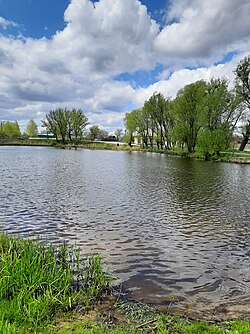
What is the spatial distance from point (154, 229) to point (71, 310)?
254 inches

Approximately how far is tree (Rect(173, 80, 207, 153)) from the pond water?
121 feet

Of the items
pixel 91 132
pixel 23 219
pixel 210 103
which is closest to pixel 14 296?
pixel 23 219

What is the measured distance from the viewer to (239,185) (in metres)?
23.2

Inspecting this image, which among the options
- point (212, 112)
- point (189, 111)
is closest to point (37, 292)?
point (212, 112)

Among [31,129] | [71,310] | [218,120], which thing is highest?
[31,129]

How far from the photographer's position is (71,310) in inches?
205

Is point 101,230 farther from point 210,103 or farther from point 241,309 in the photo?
point 210,103

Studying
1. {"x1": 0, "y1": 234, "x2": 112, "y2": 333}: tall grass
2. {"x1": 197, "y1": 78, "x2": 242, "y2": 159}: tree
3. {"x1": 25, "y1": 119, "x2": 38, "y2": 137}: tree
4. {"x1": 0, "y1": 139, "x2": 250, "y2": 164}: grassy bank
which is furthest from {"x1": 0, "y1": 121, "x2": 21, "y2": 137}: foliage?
{"x1": 0, "y1": 234, "x2": 112, "y2": 333}: tall grass

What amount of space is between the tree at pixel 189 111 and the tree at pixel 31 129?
9275 cm

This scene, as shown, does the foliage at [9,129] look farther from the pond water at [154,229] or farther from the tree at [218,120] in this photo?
the pond water at [154,229]

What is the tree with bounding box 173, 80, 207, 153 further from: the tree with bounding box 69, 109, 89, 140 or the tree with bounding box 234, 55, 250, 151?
the tree with bounding box 69, 109, 89, 140

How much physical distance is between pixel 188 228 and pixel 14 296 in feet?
26.5

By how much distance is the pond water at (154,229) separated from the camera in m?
6.78

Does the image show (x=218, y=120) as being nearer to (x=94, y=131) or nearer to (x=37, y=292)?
(x=37, y=292)
